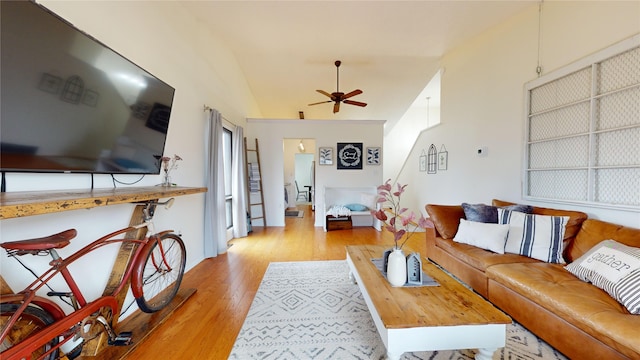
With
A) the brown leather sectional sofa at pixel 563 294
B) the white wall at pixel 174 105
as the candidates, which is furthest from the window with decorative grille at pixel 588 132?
the white wall at pixel 174 105

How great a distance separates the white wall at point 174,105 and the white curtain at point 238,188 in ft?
1.58

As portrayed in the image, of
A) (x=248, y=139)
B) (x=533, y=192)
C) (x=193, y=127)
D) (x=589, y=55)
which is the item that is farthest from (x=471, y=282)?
(x=248, y=139)

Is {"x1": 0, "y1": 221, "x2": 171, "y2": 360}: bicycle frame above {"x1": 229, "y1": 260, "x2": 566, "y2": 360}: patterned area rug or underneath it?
above

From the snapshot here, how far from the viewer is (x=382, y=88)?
223 inches

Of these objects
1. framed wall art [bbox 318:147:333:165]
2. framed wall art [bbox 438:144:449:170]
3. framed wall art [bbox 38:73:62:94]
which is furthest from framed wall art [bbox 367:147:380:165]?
framed wall art [bbox 38:73:62:94]

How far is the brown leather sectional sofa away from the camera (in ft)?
4.04

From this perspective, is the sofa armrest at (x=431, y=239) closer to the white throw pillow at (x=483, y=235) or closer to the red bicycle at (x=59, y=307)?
the white throw pillow at (x=483, y=235)

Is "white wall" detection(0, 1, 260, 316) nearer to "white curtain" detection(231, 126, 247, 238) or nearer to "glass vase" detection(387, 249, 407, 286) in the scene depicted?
"white curtain" detection(231, 126, 247, 238)

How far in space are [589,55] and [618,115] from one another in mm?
639

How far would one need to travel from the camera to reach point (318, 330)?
176cm

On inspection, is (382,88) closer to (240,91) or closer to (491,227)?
(240,91)

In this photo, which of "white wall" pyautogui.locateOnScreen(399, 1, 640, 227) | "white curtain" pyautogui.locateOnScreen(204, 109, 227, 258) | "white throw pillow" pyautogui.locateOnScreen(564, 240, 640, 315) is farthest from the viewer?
"white curtain" pyautogui.locateOnScreen(204, 109, 227, 258)

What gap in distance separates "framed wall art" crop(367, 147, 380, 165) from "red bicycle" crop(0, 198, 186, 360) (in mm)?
4202

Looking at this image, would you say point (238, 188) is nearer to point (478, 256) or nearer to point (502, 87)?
point (478, 256)
